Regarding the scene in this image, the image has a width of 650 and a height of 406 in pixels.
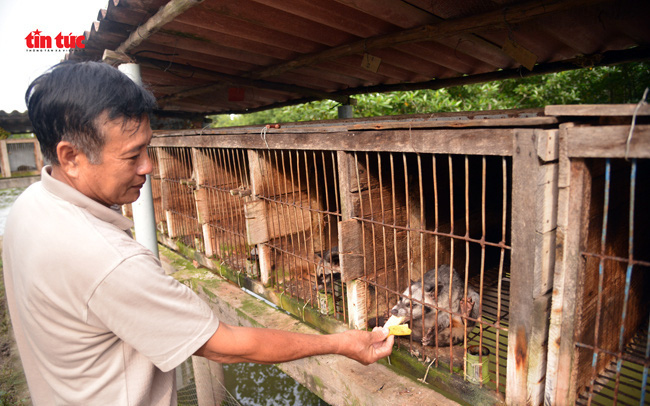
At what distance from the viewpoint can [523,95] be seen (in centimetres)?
1053

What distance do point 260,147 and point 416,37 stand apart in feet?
5.89

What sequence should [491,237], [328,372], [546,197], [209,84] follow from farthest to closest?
[209,84] → [491,237] → [328,372] → [546,197]

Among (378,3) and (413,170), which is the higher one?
Result: (378,3)

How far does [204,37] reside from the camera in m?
4.29

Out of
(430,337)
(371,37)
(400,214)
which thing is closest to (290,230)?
(400,214)

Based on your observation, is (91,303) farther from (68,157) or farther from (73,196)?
(68,157)

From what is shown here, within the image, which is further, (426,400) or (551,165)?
(426,400)

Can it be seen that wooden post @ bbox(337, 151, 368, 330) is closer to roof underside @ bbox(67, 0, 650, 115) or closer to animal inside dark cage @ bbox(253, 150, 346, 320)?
animal inside dark cage @ bbox(253, 150, 346, 320)

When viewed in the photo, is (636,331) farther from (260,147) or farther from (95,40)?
(95,40)

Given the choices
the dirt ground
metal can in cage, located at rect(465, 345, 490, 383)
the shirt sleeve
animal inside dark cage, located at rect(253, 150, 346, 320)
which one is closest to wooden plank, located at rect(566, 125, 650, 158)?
metal can in cage, located at rect(465, 345, 490, 383)

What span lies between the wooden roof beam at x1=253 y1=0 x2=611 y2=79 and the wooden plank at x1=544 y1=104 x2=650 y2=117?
5.18ft

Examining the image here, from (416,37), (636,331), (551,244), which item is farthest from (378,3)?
(636,331)

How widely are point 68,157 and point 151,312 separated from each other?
63 cm

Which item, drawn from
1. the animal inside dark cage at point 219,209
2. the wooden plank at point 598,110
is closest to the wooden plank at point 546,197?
the wooden plank at point 598,110
